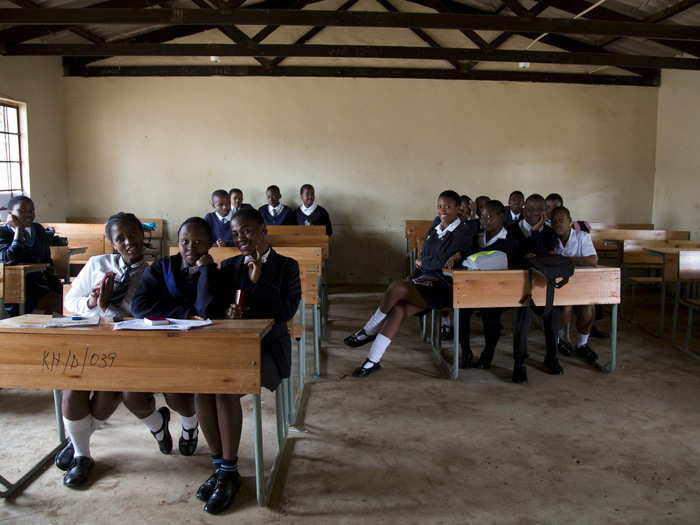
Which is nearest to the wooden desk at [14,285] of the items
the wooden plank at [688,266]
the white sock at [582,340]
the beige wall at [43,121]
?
the beige wall at [43,121]

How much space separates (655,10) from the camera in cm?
551

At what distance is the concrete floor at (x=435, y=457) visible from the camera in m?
2.13

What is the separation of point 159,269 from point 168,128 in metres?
5.42

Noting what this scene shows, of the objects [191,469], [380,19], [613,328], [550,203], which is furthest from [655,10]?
[191,469]

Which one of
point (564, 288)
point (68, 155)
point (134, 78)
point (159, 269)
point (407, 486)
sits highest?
point (134, 78)

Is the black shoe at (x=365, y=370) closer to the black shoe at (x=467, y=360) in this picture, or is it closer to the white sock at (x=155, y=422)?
the black shoe at (x=467, y=360)

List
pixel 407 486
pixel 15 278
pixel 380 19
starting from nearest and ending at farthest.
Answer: pixel 407 486, pixel 15 278, pixel 380 19

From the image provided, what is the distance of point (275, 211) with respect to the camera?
684 centimetres

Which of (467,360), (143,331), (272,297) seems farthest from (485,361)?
(143,331)

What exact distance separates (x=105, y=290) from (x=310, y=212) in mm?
4597

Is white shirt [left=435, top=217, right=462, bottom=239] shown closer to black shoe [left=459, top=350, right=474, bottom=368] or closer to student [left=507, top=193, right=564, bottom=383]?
student [left=507, top=193, right=564, bottom=383]

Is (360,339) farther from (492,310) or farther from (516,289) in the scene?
(516,289)

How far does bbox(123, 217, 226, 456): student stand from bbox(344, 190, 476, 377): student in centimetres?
153

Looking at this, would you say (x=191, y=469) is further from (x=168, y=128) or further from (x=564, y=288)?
(x=168, y=128)
